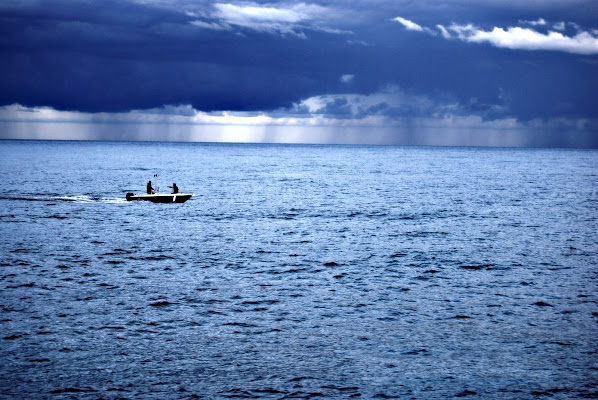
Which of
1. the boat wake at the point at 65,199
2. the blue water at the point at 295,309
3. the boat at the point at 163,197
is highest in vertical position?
the boat at the point at 163,197

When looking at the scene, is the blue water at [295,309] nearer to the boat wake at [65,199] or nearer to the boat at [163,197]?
the boat at [163,197]

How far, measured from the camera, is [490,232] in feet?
177

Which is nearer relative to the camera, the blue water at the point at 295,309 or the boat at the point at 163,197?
the blue water at the point at 295,309

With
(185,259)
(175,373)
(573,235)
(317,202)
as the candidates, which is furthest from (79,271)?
(317,202)

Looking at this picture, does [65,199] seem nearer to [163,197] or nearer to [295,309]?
[163,197]

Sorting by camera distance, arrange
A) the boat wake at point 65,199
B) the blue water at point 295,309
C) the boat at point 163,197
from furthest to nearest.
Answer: the boat wake at point 65,199, the boat at point 163,197, the blue water at point 295,309

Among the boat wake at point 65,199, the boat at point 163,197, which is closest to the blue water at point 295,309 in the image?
the boat at point 163,197

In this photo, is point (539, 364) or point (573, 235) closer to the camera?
point (539, 364)

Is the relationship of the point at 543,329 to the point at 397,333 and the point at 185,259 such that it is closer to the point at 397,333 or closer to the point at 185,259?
the point at 397,333

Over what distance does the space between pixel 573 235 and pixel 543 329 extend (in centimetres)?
3049

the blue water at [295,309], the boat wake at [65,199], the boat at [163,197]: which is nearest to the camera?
the blue water at [295,309]

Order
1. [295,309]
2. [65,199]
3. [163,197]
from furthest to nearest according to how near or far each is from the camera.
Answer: [65,199]
[163,197]
[295,309]

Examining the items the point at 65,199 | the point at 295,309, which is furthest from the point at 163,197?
the point at 295,309

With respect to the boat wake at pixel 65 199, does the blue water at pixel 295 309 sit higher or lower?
lower
